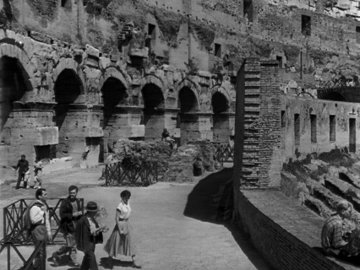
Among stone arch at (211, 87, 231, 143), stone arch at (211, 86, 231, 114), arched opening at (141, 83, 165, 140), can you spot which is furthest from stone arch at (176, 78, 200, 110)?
stone arch at (211, 87, 231, 143)

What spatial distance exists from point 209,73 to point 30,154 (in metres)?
15.8

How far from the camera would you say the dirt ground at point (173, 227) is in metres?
8.50

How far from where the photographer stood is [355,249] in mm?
5793

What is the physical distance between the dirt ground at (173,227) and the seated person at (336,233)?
208 centimetres

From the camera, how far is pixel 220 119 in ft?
106

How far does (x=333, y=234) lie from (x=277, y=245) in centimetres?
162

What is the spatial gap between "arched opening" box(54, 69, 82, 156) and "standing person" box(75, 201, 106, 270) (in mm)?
13779

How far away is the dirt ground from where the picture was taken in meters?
8.50

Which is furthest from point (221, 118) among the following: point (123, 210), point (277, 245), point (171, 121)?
point (277, 245)

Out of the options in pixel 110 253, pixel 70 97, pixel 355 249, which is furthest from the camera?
pixel 70 97

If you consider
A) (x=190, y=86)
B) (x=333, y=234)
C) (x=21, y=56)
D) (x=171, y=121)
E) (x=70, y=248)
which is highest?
(x=21, y=56)

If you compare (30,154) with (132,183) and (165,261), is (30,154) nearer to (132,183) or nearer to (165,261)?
(132,183)

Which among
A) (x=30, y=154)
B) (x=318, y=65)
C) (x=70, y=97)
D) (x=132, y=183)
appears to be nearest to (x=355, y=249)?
(x=132, y=183)

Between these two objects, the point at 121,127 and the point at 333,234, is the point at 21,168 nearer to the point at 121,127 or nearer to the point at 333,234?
the point at 121,127
